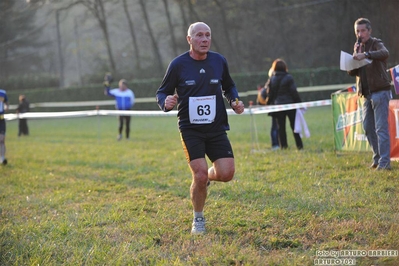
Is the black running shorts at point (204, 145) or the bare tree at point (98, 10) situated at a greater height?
the bare tree at point (98, 10)

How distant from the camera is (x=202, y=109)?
5.39m

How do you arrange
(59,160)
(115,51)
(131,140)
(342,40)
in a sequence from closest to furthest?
(59,160) < (342,40) < (131,140) < (115,51)

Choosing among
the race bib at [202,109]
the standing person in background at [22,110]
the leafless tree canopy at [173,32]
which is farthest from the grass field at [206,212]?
the standing person in background at [22,110]

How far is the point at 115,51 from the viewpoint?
52.1m

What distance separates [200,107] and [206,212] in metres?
1.50

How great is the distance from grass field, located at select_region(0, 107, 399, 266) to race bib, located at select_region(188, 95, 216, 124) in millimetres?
1148

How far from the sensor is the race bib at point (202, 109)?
17.7ft

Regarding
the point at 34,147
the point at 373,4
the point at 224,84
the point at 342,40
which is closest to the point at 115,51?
the point at 34,147

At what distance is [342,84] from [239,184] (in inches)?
420

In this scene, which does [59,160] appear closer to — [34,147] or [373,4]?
[34,147]

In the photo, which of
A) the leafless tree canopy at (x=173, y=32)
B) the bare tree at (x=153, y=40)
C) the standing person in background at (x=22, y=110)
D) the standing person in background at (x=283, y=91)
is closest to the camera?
the standing person in background at (x=283, y=91)

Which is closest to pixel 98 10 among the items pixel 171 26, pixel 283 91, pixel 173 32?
pixel 171 26

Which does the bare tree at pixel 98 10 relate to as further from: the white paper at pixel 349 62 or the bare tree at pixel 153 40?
the white paper at pixel 349 62

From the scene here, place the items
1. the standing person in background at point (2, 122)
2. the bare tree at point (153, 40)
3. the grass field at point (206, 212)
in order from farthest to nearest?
1. the bare tree at point (153, 40)
2. the standing person in background at point (2, 122)
3. the grass field at point (206, 212)
